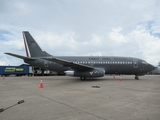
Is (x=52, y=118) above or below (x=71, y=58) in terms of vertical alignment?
below

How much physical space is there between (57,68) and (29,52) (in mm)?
5370

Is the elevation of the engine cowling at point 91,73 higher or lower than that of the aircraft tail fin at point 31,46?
lower

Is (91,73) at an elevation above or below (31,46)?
below

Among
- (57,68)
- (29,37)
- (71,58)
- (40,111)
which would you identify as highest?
(29,37)

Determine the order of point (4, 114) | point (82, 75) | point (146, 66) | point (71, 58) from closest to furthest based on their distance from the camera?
point (4, 114) → point (82, 75) → point (146, 66) → point (71, 58)

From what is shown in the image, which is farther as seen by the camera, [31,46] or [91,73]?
[31,46]

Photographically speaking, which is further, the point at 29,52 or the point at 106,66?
the point at 29,52

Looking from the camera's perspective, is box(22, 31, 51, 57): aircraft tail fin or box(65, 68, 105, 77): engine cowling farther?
box(22, 31, 51, 57): aircraft tail fin

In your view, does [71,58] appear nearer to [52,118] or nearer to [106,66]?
[106,66]

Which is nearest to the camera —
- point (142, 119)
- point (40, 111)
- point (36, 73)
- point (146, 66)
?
point (142, 119)

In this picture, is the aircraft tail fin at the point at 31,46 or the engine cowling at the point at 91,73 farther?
the aircraft tail fin at the point at 31,46

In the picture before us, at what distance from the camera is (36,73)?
40.0 m

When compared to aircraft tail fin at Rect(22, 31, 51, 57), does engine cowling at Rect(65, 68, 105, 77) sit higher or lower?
lower

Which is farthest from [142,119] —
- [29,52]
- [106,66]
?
[29,52]
